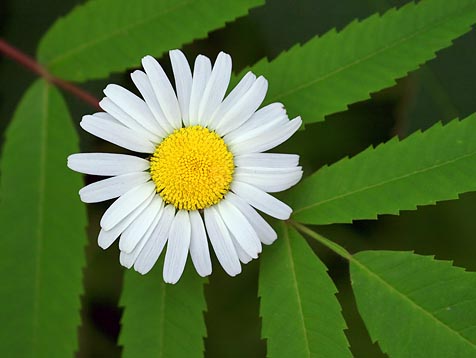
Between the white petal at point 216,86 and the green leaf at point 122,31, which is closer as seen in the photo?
the white petal at point 216,86

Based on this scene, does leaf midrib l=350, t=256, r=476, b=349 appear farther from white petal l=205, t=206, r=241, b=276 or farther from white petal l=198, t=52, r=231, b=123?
white petal l=198, t=52, r=231, b=123

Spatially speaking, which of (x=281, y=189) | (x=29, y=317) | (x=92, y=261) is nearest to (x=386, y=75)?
(x=281, y=189)

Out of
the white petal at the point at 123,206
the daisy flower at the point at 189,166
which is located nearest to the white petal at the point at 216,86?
the daisy flower at the point at 189,166

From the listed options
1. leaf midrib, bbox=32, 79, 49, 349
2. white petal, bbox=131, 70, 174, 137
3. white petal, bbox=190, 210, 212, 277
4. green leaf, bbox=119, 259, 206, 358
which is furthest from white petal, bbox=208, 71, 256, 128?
leaf midrib, bbox=32, 79, 49, 349

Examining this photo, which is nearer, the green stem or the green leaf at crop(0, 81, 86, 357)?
the green stem

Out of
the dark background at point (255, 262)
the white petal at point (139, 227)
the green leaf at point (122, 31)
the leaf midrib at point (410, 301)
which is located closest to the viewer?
the leaf midrib at point (410, 301)

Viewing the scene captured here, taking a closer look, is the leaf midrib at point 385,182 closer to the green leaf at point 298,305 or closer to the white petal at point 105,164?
the green leaf at point 298,305

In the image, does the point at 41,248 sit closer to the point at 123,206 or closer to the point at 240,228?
the point at 123,206
